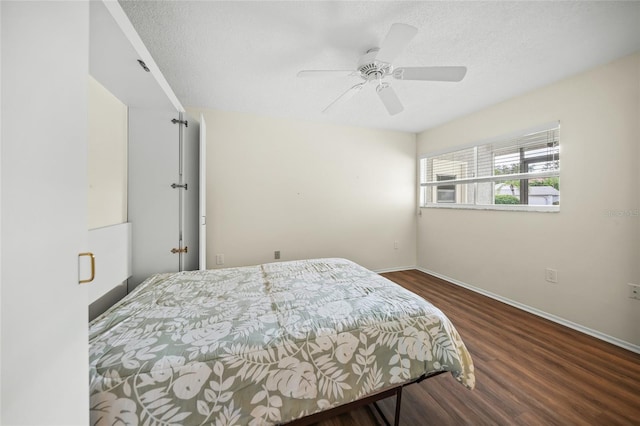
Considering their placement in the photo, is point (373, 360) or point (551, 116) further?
point (551, 116)

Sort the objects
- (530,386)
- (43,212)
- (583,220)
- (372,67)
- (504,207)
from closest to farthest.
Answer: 1. (43,212)
2. (530,386)
3. (372,67)
4. (583,220)
5. (504,207)

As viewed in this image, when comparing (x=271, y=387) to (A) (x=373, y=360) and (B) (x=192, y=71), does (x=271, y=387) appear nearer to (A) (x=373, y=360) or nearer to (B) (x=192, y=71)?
(A) (x=373, y=360)

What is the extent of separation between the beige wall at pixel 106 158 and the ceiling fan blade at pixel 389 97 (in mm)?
2038

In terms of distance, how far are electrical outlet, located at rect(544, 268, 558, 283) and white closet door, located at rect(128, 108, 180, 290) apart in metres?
3.66

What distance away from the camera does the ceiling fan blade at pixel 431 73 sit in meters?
1.50

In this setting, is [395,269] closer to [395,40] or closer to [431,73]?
[431,73]

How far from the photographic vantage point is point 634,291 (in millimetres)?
1784

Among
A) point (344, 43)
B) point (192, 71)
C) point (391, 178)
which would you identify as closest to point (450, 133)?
point (391, 178)

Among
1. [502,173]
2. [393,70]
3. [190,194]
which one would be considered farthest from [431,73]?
[190,194]

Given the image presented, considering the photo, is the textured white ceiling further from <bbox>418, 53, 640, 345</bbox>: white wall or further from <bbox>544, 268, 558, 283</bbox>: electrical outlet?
<bbox>544, 268, 558, 283</bbox>: electrical outlet

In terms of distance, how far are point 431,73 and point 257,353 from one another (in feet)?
6.49

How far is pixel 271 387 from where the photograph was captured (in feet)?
3.11

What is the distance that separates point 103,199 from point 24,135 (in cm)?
139

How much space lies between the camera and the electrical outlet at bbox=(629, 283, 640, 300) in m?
1.77
